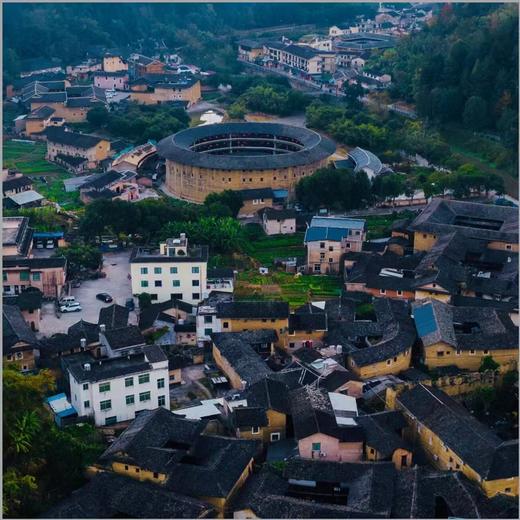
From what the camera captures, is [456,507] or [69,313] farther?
[69,313]

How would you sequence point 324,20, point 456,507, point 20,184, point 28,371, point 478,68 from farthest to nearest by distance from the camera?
point 324,20 < point 478,68 < point 20,184 < point 28,371 < point 456,507

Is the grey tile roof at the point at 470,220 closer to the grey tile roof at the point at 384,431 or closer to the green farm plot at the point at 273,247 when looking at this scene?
the green farm plot at the point at 273,247

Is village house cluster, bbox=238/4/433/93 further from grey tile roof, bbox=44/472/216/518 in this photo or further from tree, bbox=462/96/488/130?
grey tile roof, bbox=44/472/216/518

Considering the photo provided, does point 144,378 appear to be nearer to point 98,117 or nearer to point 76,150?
point 76,150

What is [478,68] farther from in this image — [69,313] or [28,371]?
[28,371]

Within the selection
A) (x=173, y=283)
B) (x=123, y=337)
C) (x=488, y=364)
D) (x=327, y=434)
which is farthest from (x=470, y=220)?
(x=327, y=434)

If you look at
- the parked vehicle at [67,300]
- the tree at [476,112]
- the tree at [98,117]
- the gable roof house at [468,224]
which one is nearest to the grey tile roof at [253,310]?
the parked vehicle at [67,300]

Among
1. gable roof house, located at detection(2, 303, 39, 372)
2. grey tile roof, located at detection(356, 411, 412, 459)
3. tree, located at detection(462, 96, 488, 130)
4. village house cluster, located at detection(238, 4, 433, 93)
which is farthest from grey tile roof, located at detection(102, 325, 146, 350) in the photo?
village house cluster, located at detection(238, 4, 433, 93)

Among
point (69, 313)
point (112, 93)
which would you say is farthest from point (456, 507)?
point (112, 93)
